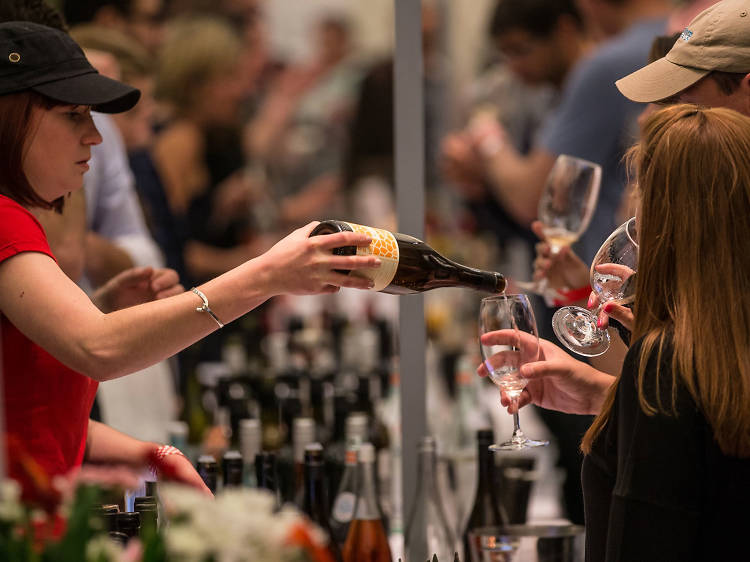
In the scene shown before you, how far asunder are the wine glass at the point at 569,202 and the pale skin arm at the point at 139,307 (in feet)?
2.66

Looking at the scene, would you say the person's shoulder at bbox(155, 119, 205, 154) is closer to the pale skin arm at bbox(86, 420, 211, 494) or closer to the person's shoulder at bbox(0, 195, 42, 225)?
the pale skin arm at bbox(86, 420, 211, 494)

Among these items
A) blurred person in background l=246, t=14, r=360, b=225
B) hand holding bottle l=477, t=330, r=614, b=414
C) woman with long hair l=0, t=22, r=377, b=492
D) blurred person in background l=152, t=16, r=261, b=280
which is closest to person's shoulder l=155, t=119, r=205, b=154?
blurred person in background l=152, t=16, r=261, b=280

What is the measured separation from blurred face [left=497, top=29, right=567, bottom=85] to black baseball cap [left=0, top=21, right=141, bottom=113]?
229cm

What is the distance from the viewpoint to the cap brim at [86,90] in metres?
1.46

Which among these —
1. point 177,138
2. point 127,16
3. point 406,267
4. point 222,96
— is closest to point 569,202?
point 406,267

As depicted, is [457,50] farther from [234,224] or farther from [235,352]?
[235,352]

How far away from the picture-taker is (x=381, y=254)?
136 centimetres

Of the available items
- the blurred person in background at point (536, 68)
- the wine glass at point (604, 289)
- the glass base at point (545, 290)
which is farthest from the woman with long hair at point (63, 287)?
the blurred person in background at point (536, 68)

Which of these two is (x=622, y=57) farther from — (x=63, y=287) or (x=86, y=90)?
(x=63, y=287)

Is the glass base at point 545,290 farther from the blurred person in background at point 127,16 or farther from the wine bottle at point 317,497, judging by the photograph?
the blurred person in background at point 127,16

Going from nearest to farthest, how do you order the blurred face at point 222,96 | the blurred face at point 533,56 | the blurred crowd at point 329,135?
the blurred crowd at point 329,135
the blurred face at point 533,56
the blurred face at point 222,96

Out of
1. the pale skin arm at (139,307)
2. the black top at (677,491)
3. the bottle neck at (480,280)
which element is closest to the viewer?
the black top at (677,491)

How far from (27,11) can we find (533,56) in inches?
88.8

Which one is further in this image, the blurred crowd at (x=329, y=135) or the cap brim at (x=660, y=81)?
the blurred crowd at (x=329, y=135)
